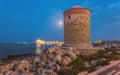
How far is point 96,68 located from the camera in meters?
17.8

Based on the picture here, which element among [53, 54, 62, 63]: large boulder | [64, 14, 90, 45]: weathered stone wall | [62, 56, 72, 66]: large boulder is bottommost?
[62, 56, 72, 66]: large boulder

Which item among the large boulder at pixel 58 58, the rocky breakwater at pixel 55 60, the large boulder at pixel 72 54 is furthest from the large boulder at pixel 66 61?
the large boulder at pixel 72 54

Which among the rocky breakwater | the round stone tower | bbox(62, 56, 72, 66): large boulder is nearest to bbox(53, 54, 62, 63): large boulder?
the rocky breakwater

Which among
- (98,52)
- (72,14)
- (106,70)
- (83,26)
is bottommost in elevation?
(106,70)

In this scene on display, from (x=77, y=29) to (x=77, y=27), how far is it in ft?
0.88

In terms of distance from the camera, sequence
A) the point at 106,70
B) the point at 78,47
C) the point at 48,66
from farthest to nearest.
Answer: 1. the point at 78,47
2. the point at 48,66
3. the point at 106,70

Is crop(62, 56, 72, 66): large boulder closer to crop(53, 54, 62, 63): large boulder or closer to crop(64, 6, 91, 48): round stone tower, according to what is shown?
crop(53, 54, 62, 63): large boulder

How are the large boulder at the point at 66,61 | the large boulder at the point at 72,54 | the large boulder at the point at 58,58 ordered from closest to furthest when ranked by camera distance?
the large boulder at the point at 66,61, the large boulder at the point at 58,58, the large boulder at the point at 72,54

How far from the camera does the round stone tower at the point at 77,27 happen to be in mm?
24172

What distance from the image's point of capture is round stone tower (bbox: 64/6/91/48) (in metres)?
24.2

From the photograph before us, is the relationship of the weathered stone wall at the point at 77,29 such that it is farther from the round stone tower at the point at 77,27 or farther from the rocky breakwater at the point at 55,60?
the rocky breakwater at the point at 55,60

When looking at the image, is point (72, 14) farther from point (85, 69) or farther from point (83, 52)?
point (85, 69)

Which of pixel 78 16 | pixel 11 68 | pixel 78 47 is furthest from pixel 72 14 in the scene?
pixel 11 68

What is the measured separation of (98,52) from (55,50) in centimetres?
551
